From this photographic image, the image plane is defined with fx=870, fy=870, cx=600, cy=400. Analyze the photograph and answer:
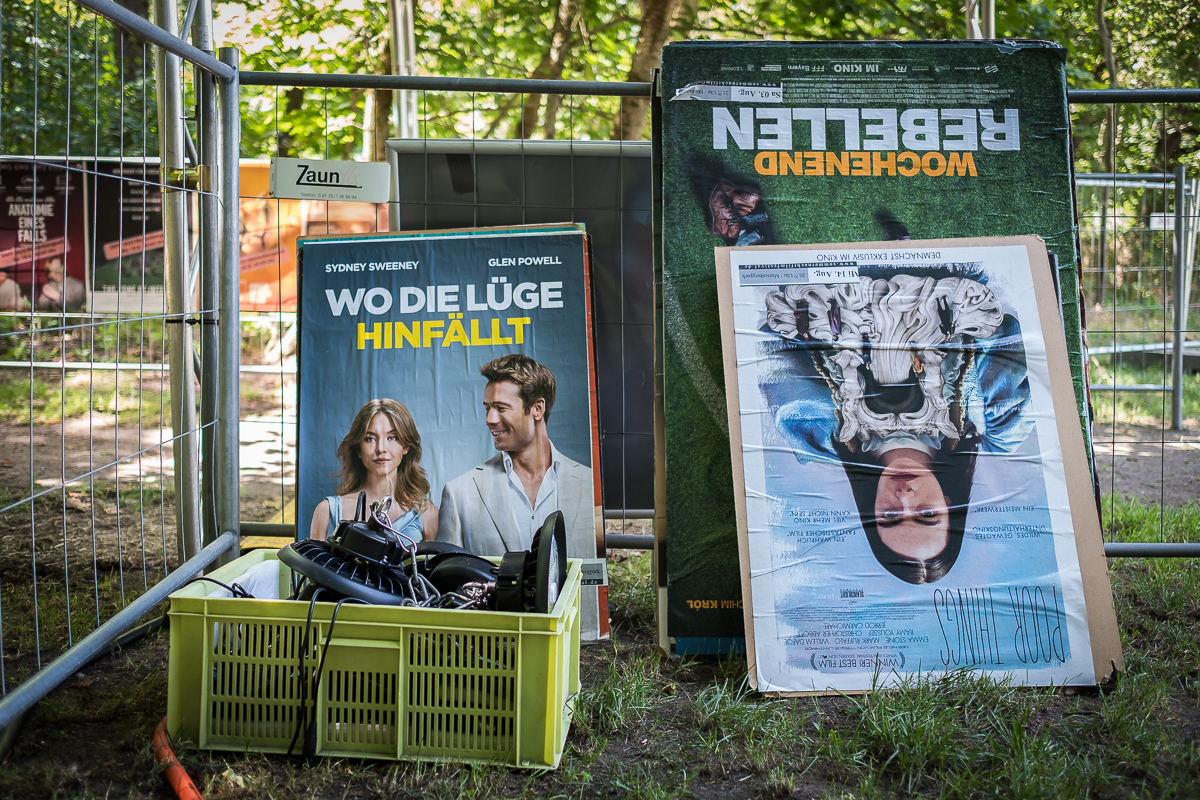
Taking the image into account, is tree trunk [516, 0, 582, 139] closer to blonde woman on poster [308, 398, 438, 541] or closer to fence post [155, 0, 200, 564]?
fence post [155, 0, 200, 564]

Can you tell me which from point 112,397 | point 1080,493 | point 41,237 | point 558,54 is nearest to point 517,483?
point 1080,493

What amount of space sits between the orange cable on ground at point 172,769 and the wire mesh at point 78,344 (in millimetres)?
386

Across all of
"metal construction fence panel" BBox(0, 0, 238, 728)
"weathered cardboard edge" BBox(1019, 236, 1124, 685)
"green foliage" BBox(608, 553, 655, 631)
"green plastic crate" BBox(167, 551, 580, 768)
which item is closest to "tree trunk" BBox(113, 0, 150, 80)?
"metal construction fence panel" BBox(0, 0, 238, 728)

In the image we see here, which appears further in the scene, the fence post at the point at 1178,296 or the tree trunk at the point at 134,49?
the tree trunk at the point at 134,49

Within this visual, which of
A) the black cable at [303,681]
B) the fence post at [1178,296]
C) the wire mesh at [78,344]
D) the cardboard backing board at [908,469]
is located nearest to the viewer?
the black cable at [303,681]

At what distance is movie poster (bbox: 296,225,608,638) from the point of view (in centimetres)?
294

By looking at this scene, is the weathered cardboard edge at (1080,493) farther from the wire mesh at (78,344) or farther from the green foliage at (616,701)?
the wire mesh at (78,344)

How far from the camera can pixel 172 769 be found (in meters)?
2.02

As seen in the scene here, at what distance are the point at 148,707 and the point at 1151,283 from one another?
8.08m

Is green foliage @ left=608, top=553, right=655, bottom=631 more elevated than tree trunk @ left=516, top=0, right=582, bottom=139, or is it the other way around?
tree trunk @ left=516, top=0, right=582, bottom=139

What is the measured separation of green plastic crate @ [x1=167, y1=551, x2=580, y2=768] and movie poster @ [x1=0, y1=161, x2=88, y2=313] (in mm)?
4702

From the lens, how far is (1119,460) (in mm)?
6387

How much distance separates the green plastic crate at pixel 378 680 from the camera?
6.68 feet

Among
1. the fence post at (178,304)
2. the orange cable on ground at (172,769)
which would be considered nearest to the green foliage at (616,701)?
the orange cable on ground at (172,769)
